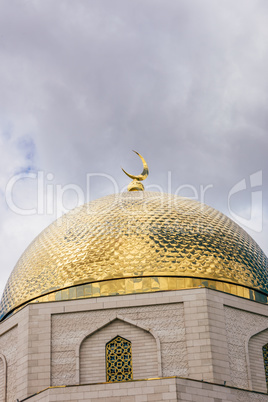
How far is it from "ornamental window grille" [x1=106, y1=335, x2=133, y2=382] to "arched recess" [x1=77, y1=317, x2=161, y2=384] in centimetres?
7

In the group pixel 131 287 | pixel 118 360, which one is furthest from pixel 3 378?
pixel 131 287

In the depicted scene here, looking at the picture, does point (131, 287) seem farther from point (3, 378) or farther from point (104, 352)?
point (3, 378)

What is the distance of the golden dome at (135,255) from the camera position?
15078mm

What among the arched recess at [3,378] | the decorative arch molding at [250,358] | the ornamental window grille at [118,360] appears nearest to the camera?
the ornamental window grille at [118,360]

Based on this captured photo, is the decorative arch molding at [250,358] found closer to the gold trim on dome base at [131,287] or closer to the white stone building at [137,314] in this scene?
the white stone building at [137,314]

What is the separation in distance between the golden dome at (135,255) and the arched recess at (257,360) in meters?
1.00

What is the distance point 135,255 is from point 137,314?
141 centimetres

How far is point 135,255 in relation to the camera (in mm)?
15359

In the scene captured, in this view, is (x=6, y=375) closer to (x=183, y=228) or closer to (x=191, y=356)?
(x=191, y=356)

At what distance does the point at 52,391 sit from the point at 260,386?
162 inches

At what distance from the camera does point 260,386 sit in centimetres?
1443

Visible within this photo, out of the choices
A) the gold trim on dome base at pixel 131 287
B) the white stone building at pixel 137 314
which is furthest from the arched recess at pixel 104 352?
the gold trim on dome base at pixel 131 287

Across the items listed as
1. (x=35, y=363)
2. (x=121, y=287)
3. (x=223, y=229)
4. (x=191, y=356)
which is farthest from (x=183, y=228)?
(x=35, y=363)

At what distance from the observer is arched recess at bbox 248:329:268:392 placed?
14414 millimetres
